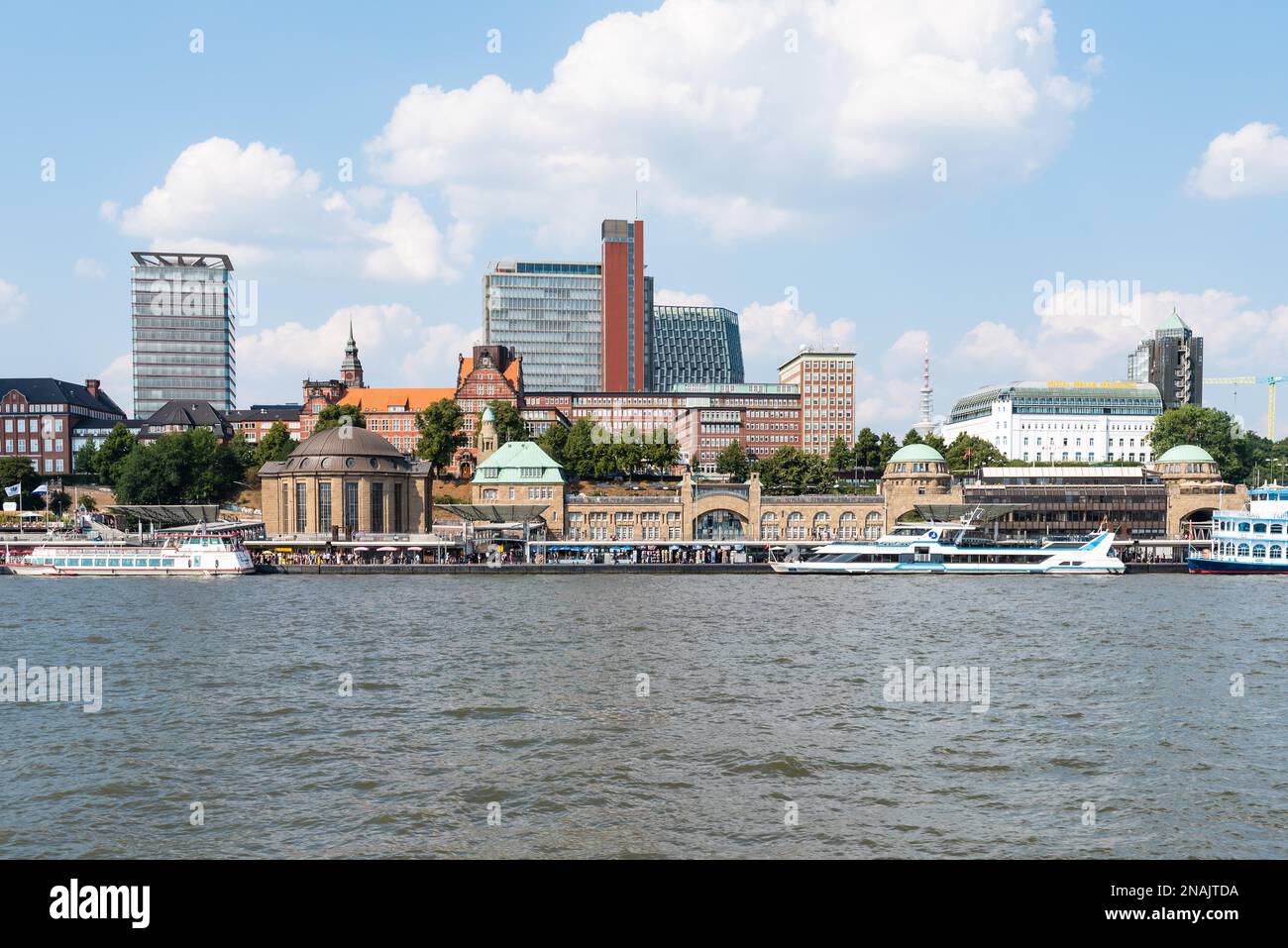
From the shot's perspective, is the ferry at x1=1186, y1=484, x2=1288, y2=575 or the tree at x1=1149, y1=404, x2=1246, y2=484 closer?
the ferry at x1=1186, y1=484, x2=1288, y2=575

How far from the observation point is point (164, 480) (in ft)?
400

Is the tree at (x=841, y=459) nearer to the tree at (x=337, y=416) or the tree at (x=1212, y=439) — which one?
the tree at (x=1212, y=439)

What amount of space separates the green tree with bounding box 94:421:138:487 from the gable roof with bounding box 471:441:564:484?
52036 millimetres

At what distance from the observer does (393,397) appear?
170750 millimetres

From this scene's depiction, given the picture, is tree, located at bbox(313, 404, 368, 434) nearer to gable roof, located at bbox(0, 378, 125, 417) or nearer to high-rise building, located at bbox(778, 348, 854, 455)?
gable roof, located at bbox(0, 378, 125, 417)

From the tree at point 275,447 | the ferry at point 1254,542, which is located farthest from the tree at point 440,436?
the ferry at point 1254,542

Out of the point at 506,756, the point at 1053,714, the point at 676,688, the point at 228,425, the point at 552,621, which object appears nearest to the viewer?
the point at 506,756

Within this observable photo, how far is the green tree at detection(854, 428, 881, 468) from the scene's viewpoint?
14838 cm

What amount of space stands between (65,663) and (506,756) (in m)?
22.1

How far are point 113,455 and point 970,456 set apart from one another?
399 ft

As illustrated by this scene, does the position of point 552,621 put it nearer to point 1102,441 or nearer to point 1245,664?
point 1245,664

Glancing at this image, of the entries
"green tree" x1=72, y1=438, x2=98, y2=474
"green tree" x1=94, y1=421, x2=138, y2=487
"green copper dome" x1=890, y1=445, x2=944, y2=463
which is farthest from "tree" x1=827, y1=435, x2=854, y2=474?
"green tree" x1=72, y1=438, x2=98, y2=474
